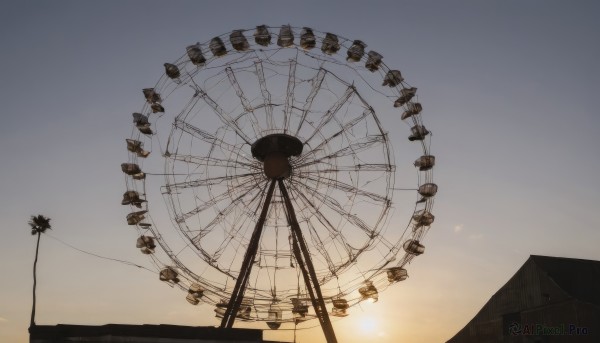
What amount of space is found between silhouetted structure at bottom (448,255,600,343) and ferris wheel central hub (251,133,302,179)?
61.0ft

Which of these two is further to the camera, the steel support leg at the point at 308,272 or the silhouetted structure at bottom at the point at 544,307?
the silhouetted structure at bottom at the point at 544,307

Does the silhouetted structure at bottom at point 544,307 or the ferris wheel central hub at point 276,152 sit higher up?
the ferris wheel central hub at point 276,152

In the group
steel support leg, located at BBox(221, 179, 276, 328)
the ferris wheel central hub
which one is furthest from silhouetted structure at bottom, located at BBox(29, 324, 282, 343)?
the ferris wheel central hub

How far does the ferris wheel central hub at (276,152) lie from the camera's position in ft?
96.8

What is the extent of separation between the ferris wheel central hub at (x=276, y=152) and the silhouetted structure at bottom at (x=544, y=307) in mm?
18580

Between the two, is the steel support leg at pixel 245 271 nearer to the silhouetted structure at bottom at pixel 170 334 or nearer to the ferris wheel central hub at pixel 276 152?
the ferris wheel central hub at pixel 276 152

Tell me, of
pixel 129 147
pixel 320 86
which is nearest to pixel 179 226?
pixel 129 147

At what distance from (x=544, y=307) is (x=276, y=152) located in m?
20.3

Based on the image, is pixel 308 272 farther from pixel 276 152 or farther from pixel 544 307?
pixel 544 307

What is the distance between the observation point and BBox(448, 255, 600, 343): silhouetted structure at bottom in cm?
3534

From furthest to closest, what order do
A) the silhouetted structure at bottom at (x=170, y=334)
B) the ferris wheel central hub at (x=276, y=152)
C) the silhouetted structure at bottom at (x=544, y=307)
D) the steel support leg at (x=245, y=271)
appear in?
the silhouetted structure at bottom at (x=544, y=307) < the ferris wheel central hub at (x=276, y=152) < the steel support leg at (x=245, y=271) < the silhouetted structure at bottom at (x=170, y=334)

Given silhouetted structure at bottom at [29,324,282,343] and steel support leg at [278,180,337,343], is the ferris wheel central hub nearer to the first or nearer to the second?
steel support leg at [278,180,337,343]

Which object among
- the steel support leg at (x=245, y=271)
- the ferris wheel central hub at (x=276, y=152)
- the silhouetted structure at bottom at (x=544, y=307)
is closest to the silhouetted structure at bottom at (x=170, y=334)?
the steel support leg at (x=245, y=271)

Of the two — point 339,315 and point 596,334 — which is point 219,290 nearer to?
point 339,315
